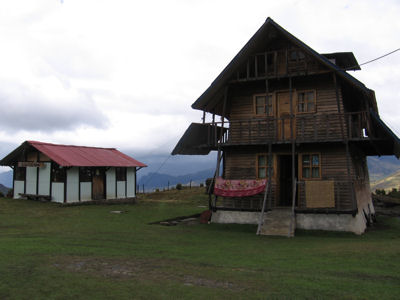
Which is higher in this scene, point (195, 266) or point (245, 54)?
point (245, 54)

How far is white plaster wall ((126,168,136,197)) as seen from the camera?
36.3 metres

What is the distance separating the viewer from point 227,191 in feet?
63.0

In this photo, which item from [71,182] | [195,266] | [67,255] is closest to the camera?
[195,266]

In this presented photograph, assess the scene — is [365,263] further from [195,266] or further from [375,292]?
[195,266]

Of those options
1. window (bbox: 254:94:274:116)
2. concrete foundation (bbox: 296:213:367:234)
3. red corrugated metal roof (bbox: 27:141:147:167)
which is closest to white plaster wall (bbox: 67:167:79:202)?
red corrugated metal roof (bbox: 27:141:147:167)

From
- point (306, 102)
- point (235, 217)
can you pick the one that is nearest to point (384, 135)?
point (306, 102)

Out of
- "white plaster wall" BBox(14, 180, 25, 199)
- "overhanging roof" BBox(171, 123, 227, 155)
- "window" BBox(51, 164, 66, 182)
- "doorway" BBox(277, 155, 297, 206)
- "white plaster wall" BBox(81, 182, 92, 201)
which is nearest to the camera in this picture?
"overhanging roof" BBox(171, 123, 227, 155)

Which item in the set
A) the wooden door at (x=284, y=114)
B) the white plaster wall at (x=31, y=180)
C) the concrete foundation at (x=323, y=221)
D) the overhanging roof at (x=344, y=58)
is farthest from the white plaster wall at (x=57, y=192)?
the overhanging roof at (x=344, y=58)

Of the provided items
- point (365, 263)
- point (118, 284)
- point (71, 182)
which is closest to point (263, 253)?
point (365, 263)

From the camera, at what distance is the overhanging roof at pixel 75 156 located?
30.5 metres

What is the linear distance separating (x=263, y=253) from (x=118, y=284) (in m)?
5.74

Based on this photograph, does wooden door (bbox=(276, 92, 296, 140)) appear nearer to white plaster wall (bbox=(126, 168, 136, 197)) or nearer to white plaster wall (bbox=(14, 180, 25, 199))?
white plaster wall (bbox=(126, 168, 136, 197))

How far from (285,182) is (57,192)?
751 inches

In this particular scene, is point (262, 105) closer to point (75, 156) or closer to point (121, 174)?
point (75, 156)
